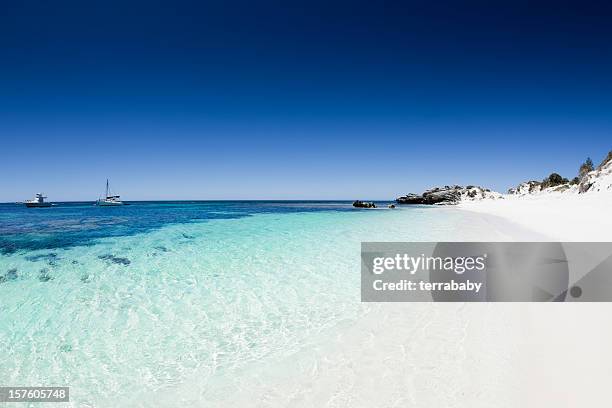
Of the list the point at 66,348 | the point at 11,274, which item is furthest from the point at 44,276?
the point at 66,348

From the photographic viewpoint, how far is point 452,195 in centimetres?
10531

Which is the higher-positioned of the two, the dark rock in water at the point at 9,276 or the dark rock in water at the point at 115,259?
the dark rock in water at the point at 115,259

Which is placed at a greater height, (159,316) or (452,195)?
(452,195)

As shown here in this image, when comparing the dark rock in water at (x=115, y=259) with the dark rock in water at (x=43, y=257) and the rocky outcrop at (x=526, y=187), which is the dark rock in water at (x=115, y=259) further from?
the rocky outcrop at (x=526, y=187)

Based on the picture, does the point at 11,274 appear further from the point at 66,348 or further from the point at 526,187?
the point at 526,187

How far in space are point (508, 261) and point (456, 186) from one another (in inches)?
4504

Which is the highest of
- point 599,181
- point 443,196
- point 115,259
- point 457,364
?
point 599,181

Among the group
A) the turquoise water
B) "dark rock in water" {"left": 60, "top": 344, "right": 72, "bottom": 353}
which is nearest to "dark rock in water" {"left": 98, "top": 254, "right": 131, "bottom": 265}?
the turquoise water

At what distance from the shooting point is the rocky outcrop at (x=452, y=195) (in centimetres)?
9793

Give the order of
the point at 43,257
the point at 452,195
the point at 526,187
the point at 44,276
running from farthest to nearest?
the point at 452,195, the point at 526,187, the point at 43,257, the point at 44,276

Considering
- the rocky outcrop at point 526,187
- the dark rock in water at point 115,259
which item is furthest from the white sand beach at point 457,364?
the rocky outcrop at point 526,187

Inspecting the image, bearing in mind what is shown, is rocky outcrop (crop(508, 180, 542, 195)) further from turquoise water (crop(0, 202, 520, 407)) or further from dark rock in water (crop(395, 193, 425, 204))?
turquoise water (crop(0, 202, 520, 407))

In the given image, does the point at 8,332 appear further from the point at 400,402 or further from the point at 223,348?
the point at 400,402

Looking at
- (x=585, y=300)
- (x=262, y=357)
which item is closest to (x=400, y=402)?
(x=262, y=357)
